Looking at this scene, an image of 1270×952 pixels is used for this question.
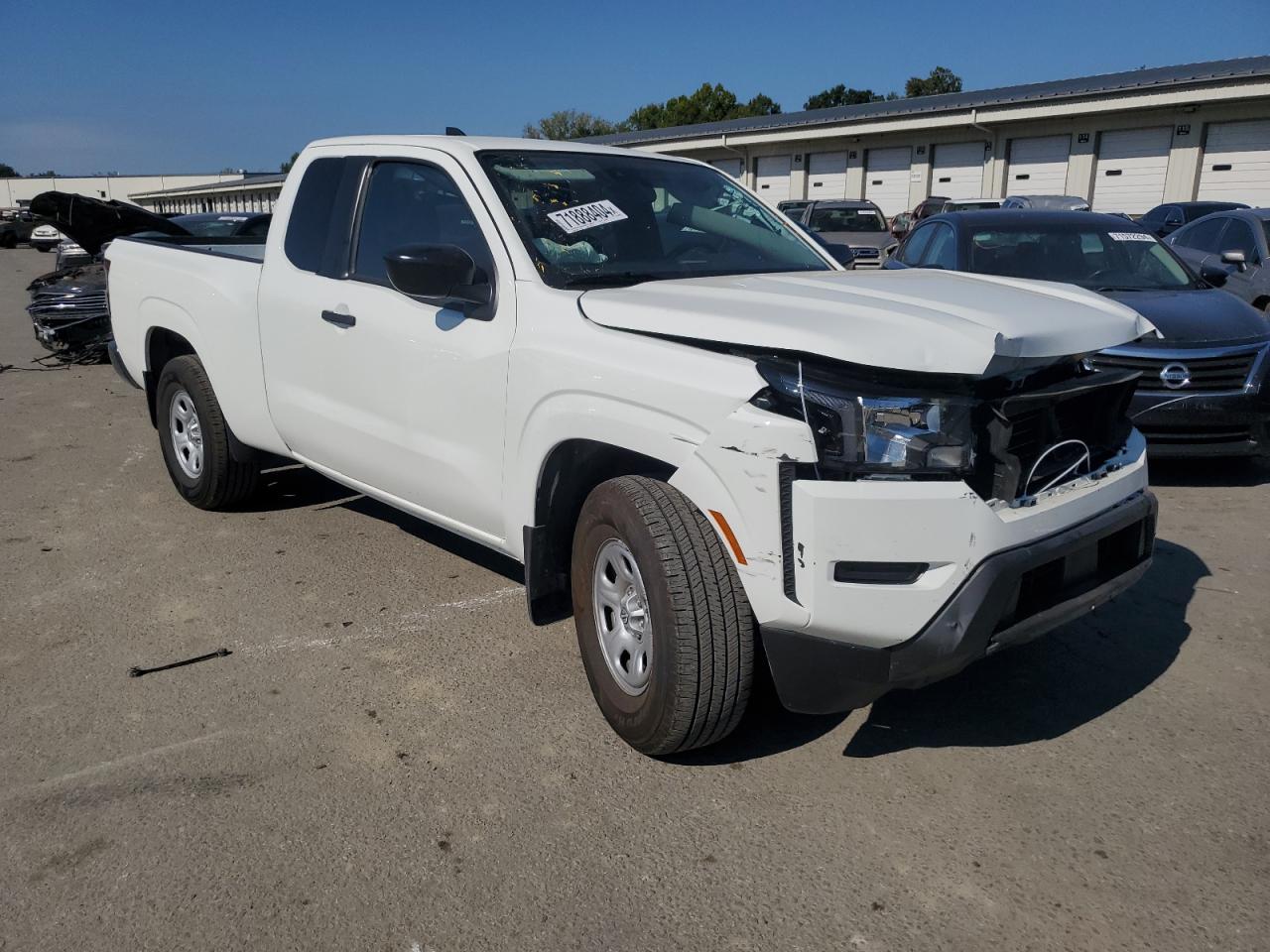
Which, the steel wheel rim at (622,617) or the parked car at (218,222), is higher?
the parked car at (218,222)

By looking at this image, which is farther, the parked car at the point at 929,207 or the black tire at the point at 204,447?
the parked car at the point at 929,207

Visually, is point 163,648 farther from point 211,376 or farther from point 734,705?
point 734,705

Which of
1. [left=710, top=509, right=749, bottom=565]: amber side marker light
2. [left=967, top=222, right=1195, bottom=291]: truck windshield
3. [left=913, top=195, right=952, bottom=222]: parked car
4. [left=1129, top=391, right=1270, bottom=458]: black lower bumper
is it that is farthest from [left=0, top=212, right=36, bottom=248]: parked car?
[left=710, top=509, right=749, bottom=565]: amber side marker light

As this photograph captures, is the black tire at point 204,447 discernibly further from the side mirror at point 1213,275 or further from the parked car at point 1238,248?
the parked car at point 1238,248

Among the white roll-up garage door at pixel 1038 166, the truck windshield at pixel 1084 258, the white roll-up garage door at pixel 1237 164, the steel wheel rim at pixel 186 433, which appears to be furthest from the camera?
the white roll-up garage door at pixel 1038 166

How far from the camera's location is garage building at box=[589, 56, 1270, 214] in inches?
991

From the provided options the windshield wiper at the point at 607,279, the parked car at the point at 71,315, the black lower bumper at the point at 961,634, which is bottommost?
the parked car at the point at 71,315

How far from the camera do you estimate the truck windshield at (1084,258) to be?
22.8 feet

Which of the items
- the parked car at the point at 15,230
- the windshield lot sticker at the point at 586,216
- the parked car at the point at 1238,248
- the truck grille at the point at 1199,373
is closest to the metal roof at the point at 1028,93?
the parked car at the point at 1238,248

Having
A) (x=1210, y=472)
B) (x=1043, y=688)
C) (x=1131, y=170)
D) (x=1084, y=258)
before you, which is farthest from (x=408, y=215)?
(x=1131, y=170)

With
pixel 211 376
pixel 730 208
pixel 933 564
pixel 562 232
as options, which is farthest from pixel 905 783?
pixel 211 376

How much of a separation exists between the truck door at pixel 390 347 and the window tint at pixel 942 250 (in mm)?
4550

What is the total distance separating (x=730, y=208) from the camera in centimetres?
438

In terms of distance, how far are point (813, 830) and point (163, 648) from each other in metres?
2.62
